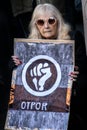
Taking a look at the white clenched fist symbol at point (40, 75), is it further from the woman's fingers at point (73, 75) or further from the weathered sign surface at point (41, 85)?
the woman's fingers at point (73, 75)

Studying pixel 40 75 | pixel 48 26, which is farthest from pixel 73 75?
pixel 48 26

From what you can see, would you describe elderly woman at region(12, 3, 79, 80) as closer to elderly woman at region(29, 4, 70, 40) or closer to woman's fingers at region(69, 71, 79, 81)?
elderly woman at region(29, 4, 70, 40)

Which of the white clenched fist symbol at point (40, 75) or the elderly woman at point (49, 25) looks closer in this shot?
the white clenched fist symbol at point (40, 75)

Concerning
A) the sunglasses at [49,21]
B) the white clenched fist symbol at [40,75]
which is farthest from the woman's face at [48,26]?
the white clenched fist symbol at [40,75]

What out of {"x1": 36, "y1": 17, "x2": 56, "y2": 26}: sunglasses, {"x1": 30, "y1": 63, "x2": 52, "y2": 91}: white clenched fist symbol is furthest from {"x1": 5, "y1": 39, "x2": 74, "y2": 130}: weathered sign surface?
{"x1": 36, "y1": 17, "x2": 56, "y2": 26}: sunglasses

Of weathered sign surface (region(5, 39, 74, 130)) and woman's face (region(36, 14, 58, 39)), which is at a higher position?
woman's face (region(36, 14, 58, 39))

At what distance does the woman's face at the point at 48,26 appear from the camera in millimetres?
3297

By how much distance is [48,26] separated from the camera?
10.8ft

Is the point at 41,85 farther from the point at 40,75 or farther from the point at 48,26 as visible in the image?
the point at 48,26

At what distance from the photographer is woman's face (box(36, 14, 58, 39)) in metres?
3.30

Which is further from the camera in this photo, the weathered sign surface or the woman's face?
the woman's face

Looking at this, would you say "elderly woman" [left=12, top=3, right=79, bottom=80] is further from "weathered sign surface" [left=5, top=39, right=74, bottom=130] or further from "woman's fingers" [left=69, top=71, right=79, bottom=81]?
"woman's fingers" [left=69, top=71, right=79, bottom=81]

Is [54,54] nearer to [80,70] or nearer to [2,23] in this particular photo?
[80,70]

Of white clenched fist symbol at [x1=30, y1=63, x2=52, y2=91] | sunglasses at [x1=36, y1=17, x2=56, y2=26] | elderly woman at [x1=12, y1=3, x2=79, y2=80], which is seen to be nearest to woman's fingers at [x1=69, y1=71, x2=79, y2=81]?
white clenched fist symbol at [x1=30, y1=63, x2=52, y2=91]
